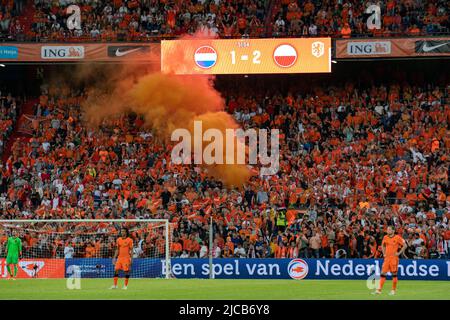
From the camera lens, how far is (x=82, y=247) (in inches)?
1258

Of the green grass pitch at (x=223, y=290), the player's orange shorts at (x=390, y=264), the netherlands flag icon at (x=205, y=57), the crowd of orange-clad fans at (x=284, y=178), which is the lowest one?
the green grass pitch at (x=223, y=290)

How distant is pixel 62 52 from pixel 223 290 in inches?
720

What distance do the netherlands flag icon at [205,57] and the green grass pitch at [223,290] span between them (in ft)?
39.3

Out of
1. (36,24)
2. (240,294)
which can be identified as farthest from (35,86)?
(240,294)

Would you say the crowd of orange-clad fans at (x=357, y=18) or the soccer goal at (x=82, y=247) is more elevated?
Result: the crowd of orange-clad fans at (x=357, y=18)

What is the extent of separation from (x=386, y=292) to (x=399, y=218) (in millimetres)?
8642

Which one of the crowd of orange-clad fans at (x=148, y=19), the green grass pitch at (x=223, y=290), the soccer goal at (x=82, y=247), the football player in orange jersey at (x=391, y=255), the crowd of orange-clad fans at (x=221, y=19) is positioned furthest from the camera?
the crowd of orange-clad fans at (x=148, y=19)

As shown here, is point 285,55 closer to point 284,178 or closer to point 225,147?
point 225,147

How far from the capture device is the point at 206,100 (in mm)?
40000

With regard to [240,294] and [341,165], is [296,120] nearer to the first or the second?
[341,165]

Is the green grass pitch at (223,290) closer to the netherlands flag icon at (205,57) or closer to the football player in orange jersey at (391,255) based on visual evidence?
the football player in orange jersey at (391,255)

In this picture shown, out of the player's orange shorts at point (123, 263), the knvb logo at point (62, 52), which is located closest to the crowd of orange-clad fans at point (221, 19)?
the knvb logo at point (62, 52)

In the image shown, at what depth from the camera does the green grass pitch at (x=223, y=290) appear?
21.9 m

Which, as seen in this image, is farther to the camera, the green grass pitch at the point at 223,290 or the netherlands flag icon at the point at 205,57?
the netherlands flag icon at the point at 205,57
